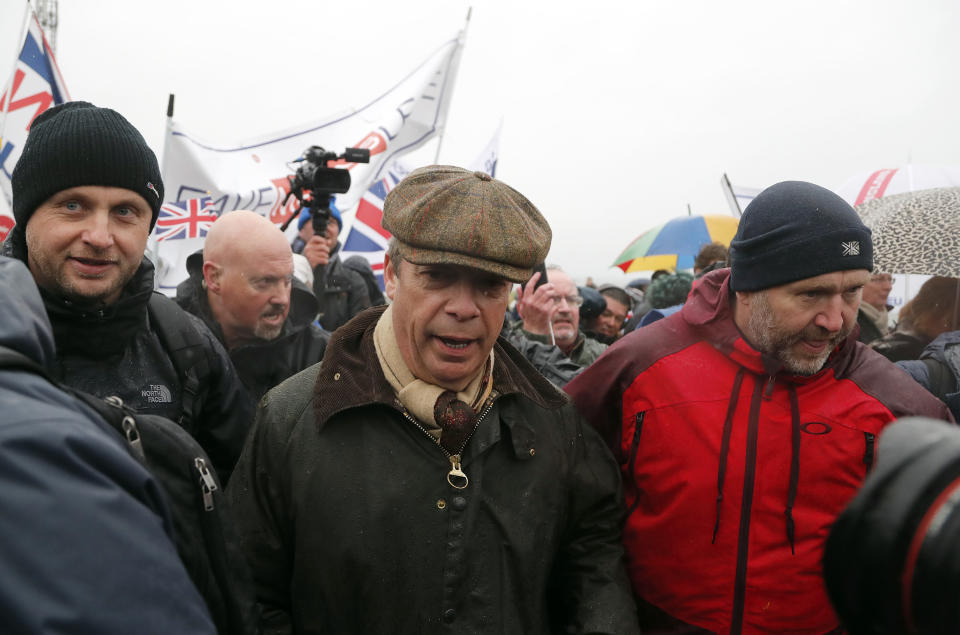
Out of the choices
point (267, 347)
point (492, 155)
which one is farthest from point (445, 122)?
point (267, 347)

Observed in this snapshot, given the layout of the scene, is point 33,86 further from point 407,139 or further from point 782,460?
point 782,460

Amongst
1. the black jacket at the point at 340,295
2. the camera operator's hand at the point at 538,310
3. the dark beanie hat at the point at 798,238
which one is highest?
the dark beanie hat at the point at 798,238

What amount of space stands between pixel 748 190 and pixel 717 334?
6.07 m

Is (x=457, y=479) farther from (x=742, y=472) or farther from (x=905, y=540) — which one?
(x=905, y=540)

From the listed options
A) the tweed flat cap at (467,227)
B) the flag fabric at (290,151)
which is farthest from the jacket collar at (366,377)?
the flag fabric at (290,151)

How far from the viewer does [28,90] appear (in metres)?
4.90

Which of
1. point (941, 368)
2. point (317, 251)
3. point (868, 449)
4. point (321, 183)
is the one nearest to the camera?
point (868, 449)

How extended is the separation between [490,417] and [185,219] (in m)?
4.47

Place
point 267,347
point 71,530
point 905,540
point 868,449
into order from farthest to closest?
point 267,347 → point 868,449 → point 71,530 → point 905,540

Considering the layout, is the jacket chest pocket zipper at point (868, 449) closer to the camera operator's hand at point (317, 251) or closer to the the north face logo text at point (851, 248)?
the the north face logo text at point (851, 248)

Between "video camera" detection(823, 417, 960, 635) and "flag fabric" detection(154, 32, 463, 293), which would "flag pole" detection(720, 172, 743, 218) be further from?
"video camera" detection(823, 417, 960, 635)

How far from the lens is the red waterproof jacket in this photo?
211 centimetres

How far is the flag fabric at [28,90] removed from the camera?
4801mm

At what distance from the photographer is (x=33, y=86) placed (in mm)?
4910
